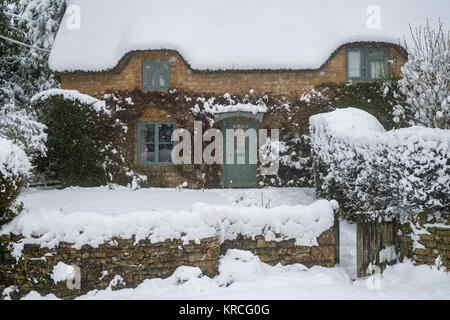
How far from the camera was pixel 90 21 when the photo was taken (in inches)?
529

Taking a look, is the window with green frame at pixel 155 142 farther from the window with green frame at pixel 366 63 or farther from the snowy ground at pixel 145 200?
the window with green frame at pixel 366 63

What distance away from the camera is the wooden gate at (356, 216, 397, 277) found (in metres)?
6.09

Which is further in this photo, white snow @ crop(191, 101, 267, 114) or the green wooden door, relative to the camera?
the green wooden door

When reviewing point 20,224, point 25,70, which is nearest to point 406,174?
point 20,224

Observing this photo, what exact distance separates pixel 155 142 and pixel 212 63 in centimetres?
315

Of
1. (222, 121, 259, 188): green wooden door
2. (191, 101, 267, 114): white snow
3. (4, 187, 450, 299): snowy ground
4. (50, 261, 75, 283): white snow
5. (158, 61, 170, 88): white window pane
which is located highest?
(158, 61, 170, 88): white window pane

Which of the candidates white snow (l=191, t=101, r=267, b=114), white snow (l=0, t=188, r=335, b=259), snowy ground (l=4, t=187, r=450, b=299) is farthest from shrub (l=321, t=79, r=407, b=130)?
white snow (l=0, t=188, r=335, b=259)

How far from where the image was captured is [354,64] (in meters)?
12.5

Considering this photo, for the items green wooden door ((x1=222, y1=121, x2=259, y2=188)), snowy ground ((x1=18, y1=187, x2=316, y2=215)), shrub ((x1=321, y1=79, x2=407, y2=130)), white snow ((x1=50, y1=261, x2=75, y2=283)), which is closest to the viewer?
white snow ((x1=50, y1=261, x2=75, y2=283))

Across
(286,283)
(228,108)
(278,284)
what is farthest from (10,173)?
(228,108)

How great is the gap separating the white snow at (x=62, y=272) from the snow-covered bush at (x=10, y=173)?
47.0 inches

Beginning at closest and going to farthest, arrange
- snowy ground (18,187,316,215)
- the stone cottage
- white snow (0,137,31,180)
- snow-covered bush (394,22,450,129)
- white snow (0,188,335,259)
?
white snow (0,188,335,259) < white snow (0,137,31,180) < snowy ground (18,187,316,215) < snow-covered bush (394,22,450,129) < the stone cottage

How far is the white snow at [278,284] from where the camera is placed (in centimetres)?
527

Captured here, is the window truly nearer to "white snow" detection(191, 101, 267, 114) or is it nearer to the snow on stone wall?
"white snow" detection(191, 101, 267, 114)
